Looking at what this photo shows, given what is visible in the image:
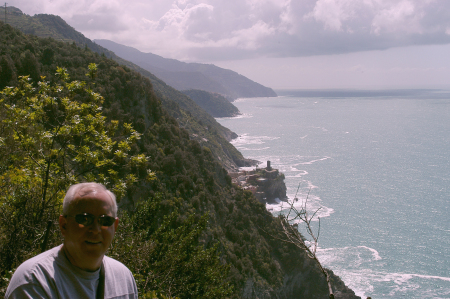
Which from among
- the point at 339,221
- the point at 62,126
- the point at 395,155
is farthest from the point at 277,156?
the point at 62,126

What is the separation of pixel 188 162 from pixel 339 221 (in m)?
35.0

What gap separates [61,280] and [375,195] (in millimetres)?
73324

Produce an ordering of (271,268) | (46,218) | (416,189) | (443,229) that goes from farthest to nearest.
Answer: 1. (416,189)
2. (443,229)
3. (271,268)
4. (46,218)

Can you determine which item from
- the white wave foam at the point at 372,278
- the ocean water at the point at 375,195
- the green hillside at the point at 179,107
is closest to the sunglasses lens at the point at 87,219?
the ocean water at the point at 375,195

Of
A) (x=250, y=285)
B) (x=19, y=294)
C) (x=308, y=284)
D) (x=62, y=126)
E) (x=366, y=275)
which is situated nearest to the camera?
(x=19, y=294)

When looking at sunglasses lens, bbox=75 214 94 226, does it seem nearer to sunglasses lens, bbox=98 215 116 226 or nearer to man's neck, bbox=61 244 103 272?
sunglasses lens, bbox=98 215 116 226

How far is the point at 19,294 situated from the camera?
6.73 ft

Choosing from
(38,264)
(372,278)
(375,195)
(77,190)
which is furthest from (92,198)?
(375,195)

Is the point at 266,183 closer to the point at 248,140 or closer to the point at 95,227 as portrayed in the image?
the point at 248,140

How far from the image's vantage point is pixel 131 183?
29.1 feet

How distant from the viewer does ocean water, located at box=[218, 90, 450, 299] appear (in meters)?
41.5

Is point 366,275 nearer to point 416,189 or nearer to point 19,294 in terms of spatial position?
point 416,189

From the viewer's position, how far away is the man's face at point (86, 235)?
7.84 ft

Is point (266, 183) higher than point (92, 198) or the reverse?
the reverse
